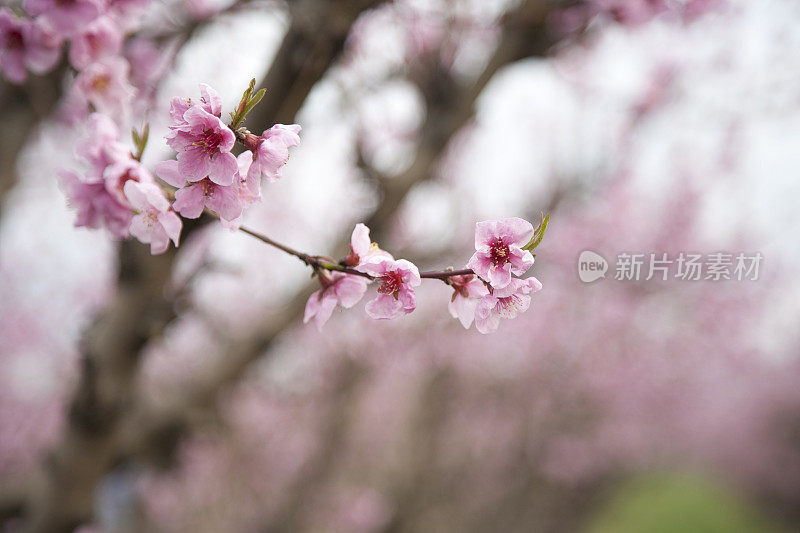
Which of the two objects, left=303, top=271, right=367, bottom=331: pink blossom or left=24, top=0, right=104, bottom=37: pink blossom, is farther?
left=24, top=0, right=104, bottom=37: pink blossom

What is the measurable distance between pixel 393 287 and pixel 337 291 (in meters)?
0.13

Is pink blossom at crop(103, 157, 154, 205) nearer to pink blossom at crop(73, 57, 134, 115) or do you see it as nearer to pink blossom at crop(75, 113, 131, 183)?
pink blossom at crop(75, 113, 131, 183)

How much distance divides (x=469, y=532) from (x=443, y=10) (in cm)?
990

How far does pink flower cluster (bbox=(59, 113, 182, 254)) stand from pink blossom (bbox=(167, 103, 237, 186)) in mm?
107

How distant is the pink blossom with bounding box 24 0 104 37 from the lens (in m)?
1.19

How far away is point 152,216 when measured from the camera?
979 mm

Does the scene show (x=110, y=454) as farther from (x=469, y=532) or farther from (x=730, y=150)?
(x=469, y=532)

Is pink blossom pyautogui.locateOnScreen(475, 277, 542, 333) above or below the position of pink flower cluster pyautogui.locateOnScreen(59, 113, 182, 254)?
above

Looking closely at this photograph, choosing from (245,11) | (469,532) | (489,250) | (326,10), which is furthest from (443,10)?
(469,532)

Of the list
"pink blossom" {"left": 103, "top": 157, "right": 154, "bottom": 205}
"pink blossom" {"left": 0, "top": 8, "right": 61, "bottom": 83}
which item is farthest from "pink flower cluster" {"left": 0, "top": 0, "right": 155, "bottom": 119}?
"pink blossom" {"left": 103, "top": 157, "right": 154, "bottom": 205}

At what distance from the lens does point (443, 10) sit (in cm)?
252

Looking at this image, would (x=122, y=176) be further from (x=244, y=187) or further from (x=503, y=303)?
(x=503, y=303)

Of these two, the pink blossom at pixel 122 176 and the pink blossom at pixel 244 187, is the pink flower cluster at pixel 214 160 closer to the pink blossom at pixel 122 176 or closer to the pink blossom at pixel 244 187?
the pink blossom at pixel 244 187

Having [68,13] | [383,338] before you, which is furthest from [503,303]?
[383,338]
